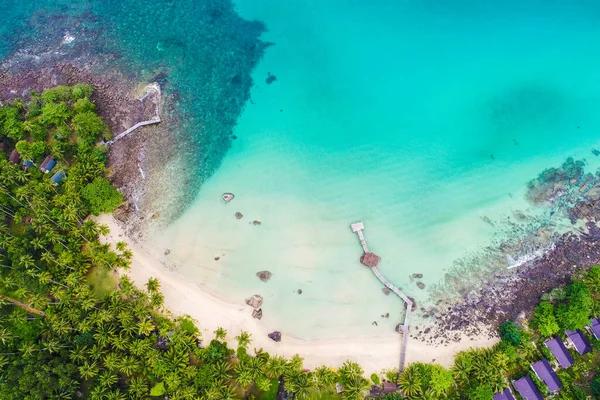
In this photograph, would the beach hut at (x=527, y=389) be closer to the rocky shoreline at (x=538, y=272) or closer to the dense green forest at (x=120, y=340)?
the dense green forest at (x=120, y=340)

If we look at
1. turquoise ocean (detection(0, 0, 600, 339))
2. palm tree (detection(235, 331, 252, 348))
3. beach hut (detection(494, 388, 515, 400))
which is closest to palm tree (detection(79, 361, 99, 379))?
turquoise ocean (detection(0, 0, 600, 339))

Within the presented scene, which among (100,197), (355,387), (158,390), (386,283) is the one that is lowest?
(355,387)

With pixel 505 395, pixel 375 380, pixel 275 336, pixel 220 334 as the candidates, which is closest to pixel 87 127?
pixel 220 334

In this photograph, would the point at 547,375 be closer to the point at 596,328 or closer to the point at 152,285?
the point at 596,328

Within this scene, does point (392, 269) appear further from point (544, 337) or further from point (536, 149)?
point (536, 149)

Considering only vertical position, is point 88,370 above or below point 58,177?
below

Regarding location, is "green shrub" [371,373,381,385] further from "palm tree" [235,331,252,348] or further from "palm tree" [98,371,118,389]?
"palm tree" [98,371,118,389]
